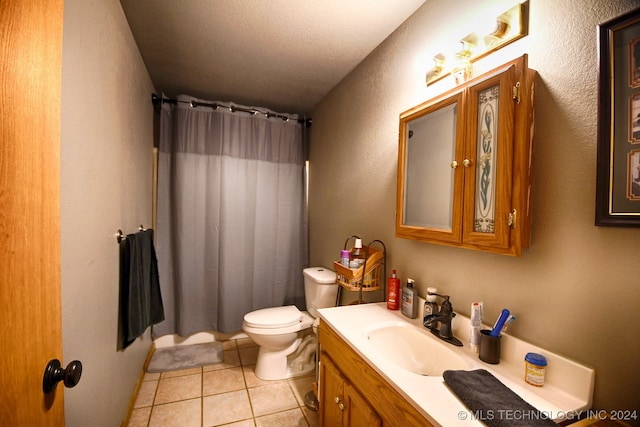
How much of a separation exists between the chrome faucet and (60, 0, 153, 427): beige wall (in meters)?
1.39

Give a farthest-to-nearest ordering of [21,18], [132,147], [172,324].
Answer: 1. [172,324]
2. [132,147]
3. [21,18]

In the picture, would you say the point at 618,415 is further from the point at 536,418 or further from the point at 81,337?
the point at 81,337

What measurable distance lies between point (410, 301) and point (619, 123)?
0.99m

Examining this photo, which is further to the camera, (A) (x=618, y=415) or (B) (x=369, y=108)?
(B) (x=369, y=108)

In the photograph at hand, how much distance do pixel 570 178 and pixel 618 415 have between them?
654mm

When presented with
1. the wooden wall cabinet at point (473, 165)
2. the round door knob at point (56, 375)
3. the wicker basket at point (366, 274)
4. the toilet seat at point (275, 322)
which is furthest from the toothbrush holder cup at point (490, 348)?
the toilet seat at point (275, 322)

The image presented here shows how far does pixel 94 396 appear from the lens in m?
1.18

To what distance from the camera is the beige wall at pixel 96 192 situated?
38.7 inches

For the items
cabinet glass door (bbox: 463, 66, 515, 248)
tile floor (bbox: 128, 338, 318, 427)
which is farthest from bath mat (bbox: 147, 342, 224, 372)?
cabinet glass door (bbox: 463, 66, 515, 248)

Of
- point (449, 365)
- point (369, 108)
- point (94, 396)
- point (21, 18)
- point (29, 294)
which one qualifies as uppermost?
point (369, 108)

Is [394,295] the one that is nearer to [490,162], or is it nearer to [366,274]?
[366,274]

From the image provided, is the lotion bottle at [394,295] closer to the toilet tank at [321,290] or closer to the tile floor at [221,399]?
the toilet tank at [321,290]

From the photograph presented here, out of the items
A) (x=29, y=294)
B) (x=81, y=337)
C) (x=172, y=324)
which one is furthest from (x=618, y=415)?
(x=172, y=324)

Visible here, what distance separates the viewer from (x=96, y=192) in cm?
123
